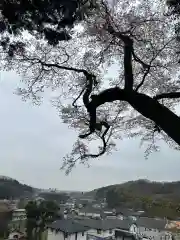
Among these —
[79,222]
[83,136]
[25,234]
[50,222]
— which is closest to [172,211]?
[79,222]

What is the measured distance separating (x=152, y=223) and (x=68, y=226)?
6105 millimetres

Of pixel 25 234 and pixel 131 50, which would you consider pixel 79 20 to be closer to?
pixel 131 50

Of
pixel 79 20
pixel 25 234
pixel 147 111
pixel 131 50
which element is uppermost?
pixel 79 20

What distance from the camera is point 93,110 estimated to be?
352 cm

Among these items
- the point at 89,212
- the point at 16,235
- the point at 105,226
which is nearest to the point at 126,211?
the point at 89,212

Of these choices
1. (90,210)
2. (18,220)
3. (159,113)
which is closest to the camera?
(159,113)

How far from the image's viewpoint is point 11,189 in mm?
27328

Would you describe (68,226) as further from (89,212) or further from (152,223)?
(89,212)

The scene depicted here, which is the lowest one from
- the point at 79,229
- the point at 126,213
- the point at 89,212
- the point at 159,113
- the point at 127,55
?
the point at 79,229

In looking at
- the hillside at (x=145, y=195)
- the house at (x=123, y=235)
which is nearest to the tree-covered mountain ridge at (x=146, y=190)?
the hillside at (x=145, y=195)

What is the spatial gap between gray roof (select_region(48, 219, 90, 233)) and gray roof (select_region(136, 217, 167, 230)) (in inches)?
163

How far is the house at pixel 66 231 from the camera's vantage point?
19000mm

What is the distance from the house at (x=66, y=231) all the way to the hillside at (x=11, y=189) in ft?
22.3

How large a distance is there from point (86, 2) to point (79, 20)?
0.23m
